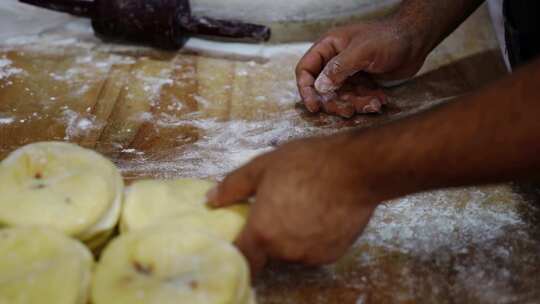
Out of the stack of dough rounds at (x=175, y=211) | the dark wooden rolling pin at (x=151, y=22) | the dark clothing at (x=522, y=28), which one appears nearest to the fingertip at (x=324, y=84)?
the dark wooden rolling pin at (x=151, y=22)

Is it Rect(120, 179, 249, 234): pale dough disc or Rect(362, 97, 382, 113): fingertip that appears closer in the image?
Rect(120, 179, 249, 234): pale dough disc

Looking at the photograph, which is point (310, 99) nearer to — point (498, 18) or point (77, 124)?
point (77, 124)

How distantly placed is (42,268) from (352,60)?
1.10 metres

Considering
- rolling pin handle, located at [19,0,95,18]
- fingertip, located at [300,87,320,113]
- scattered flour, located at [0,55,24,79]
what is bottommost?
scattered flour, located at [0,55,24,79]

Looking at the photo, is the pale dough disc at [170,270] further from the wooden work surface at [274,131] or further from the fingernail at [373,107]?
the fingernail at [373,107]

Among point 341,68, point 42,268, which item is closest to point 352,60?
point 341,68

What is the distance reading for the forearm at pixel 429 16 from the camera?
6.05ft

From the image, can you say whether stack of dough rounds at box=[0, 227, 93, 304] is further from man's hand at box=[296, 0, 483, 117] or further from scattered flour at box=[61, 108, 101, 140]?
man's hand at box=[296, 0, 483, 117]

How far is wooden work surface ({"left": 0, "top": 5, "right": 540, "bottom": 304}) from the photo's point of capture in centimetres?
122

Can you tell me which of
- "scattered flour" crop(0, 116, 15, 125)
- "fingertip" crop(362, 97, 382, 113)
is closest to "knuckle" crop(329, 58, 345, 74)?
"fingertip" crop(362, 97, 382, 113)

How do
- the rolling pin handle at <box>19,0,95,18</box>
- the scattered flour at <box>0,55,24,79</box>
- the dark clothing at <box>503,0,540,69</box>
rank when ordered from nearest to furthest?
the dark clothing at <box>503,0,540,69</box> → the scattered flour at <box>0,55,24,79</box> → the rolling pin handle at <box>19,0,95,18</box>

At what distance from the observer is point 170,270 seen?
0.98 metres

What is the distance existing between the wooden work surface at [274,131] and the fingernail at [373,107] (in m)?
0.03

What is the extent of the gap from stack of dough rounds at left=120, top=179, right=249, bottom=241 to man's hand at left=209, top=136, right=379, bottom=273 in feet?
0.15
